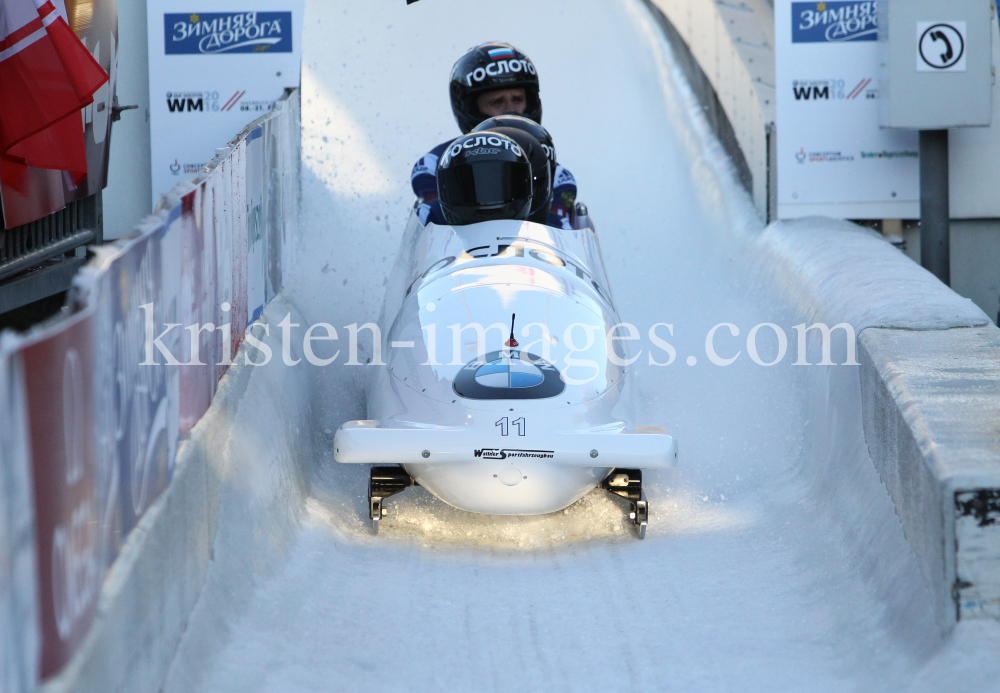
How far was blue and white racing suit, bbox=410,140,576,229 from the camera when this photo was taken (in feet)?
13.6

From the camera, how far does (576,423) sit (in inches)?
118

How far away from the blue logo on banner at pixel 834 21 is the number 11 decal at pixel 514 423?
140 inches

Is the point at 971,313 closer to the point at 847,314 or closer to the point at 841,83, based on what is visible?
the point at 847,314

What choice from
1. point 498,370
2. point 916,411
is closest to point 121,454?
point 498,370

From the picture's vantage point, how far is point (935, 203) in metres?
5.40

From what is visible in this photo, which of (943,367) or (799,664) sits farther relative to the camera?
(943,367)

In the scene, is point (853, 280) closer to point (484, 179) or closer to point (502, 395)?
point (484, 179)

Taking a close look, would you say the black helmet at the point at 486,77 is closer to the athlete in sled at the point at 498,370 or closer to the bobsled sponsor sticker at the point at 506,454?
the athlete in sled at the point at 498,370

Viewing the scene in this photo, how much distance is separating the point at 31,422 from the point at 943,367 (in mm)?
2450

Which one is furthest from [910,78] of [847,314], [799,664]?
[799,664]

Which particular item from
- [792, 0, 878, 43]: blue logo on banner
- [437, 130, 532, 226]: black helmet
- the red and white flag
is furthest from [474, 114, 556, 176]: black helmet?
[792, 0, 878, 43]: blue logo on banner

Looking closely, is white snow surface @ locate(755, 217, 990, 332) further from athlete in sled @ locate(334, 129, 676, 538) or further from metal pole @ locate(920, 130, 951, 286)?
athlete in sled @ locate(334, 129, 676, 538)

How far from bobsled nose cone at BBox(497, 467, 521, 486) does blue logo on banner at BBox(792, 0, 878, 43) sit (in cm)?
364

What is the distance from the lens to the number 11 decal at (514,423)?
114 inches
